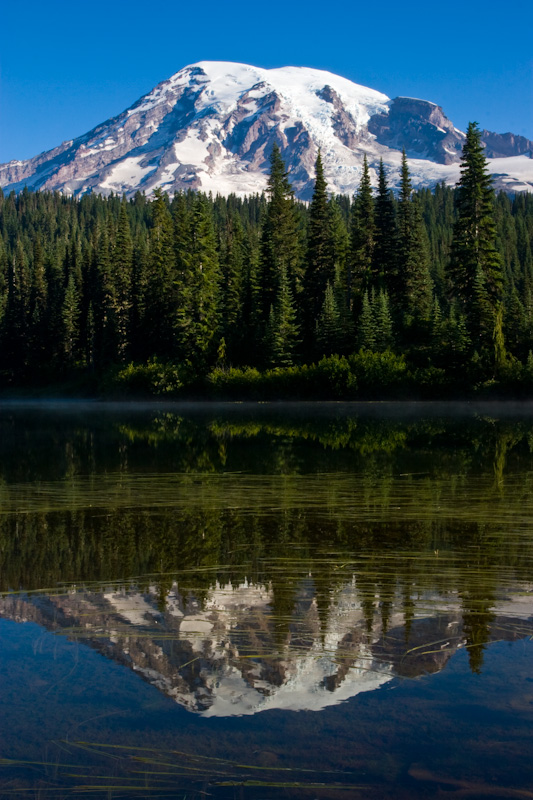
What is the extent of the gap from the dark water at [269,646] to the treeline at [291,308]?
48.1m

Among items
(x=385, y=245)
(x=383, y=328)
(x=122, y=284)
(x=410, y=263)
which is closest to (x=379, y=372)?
(x=383, y=328)

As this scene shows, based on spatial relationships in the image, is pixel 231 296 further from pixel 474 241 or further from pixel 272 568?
pixel 272 568

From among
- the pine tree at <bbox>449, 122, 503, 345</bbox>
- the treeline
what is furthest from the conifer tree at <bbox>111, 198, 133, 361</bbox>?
the pine tree at <bbox>449, 122, 503, 345</bbox>

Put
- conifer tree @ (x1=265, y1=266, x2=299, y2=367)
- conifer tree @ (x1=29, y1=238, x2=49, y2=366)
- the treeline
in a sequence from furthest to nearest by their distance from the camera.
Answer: conifer tree @ (x1=29, y1=238, x2=49, y2=366)
conifer tree @ (x1=265, y1=266, x2=299, y2=367)
the treeline

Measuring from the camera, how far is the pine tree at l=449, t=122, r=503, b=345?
61263mm

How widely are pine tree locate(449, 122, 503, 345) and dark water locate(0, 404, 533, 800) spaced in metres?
51.5

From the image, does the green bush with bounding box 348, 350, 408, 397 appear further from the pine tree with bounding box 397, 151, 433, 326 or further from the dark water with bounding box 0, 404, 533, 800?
the dark water with bounding box 0, 404, 533, 800

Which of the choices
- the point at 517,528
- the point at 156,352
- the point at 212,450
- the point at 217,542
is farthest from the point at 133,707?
the point at 156,352

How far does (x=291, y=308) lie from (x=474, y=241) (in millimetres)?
18015

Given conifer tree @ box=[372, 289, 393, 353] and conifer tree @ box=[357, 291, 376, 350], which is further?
conifer tree @ box=[372, 289, 393, 353]

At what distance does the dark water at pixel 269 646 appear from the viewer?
167 inches

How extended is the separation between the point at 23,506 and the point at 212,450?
1027cm

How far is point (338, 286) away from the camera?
236ft

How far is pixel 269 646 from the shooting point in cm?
579
